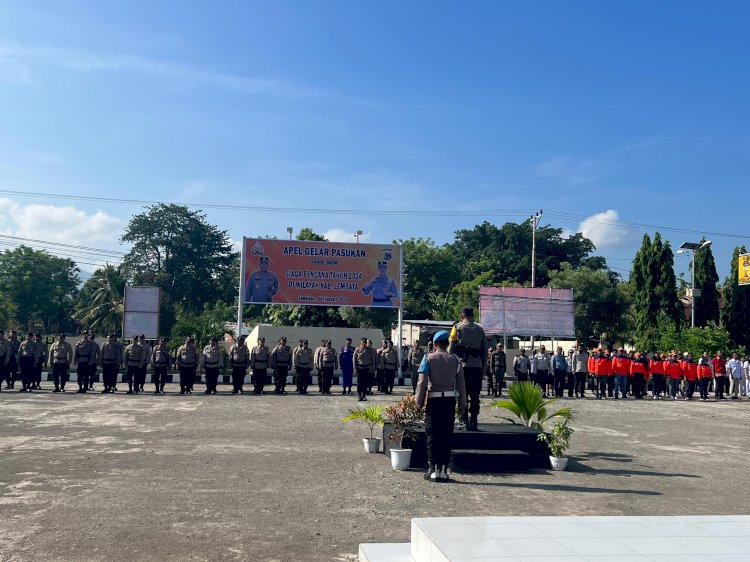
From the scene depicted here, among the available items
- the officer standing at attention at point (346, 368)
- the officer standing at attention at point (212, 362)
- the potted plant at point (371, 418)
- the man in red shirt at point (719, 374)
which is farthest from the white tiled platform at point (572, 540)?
the man in red shirt at point (719, 374)

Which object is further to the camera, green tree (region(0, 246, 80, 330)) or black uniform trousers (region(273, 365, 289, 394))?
green tree (region(0, 246, 80, 330))

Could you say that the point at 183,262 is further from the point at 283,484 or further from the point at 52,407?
the point at 283,484

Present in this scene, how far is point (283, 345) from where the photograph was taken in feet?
68.1

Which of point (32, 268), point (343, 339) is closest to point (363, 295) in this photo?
point (343, 339)

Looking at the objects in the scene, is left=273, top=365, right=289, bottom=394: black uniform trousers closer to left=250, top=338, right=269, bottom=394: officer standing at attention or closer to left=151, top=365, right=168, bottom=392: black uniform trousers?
left=250, top=338, right=269, bottom=394: officer standing at attention

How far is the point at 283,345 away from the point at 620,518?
1604cm

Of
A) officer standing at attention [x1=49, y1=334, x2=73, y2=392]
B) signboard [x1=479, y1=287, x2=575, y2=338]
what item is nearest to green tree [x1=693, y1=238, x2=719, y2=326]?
signboard [x1=479, y1=287, x2=575, y2=338]

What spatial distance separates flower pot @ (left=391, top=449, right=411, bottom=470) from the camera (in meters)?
8.78

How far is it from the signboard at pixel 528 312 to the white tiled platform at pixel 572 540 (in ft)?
90.5

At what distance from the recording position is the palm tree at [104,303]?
49.3 metres

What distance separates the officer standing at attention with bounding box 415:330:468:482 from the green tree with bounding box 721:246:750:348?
36572mm

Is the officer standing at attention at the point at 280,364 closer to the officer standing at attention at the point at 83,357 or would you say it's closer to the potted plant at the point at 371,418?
the officer standing at attention at the point at 83,357

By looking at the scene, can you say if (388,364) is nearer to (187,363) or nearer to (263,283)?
(187,363)

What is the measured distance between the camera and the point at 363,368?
1898 centimetres
